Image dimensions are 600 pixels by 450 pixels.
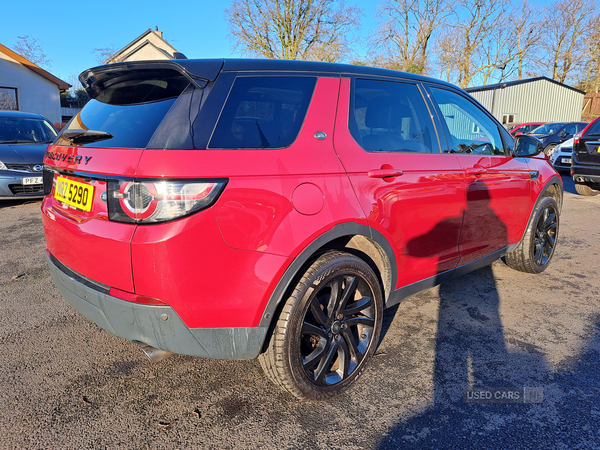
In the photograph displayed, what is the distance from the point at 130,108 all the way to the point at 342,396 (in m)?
1.86

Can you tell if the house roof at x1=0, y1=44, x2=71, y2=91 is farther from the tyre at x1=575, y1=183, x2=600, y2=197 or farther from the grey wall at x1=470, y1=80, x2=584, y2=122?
the grey wall at x1=470, y1=80, x2=584, y2=122

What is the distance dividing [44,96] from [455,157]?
26.9m

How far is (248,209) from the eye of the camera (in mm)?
1796

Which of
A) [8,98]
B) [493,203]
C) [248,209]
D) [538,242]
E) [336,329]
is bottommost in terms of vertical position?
[336,329]

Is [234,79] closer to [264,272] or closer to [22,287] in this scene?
[264,272]

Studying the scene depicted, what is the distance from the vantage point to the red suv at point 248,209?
5.71ft

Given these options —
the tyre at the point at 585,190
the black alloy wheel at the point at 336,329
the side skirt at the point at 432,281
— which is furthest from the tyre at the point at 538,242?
the tyre at the point at 585,190

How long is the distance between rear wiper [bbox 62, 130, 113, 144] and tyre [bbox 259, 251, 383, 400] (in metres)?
1.19

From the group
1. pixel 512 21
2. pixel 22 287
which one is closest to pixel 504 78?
pixel 512 21

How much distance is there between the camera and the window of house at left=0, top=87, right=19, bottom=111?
21.6m

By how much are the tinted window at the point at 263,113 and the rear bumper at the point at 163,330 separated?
786 millimetres

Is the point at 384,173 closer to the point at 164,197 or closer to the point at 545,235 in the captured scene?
the point at 164,197

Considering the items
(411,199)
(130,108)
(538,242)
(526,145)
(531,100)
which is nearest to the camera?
(130,108)

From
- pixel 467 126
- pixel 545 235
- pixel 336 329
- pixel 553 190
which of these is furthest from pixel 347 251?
pixel 553 190
